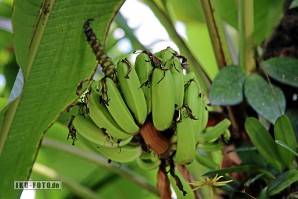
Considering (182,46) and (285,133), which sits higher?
(182,46)

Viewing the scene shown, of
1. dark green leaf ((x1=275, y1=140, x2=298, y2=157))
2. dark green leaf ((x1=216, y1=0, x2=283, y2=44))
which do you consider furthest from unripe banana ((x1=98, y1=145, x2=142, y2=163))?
dark green leaf ((x1=216, y1=0, x2=283, y2=44))

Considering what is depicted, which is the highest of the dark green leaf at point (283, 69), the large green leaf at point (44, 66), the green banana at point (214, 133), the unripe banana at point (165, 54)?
the large green leaf at point (44, 66)

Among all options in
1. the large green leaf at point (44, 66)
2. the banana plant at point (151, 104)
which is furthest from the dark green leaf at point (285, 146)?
the large green leaf at point (44, 66)

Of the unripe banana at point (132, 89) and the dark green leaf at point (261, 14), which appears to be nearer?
the unripe banana at point (132, 89)

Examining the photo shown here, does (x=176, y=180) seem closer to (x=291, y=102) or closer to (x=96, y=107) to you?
(x=96, y=107)

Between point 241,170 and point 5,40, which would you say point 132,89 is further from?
point 5,40

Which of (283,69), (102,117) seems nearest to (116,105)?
(102,117)

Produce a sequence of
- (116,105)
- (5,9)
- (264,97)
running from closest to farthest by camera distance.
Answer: (116,105)
(264,97)
(5,9)

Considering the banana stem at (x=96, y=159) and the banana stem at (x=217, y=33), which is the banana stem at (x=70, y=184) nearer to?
the banana stem at (x=96, y=159)
